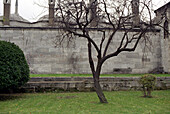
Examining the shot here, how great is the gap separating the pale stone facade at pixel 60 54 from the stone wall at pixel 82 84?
4.16m

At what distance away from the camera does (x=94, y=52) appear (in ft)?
58.2

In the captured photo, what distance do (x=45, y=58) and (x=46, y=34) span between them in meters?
2.17

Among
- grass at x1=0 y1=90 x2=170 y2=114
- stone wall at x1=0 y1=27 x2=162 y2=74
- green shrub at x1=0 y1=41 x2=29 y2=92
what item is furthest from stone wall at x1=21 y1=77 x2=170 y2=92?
Answer: stone wall at x1=0 y1=27 x2=162 y2=74

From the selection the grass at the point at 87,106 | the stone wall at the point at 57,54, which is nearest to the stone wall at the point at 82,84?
the grass at the point at 87,106

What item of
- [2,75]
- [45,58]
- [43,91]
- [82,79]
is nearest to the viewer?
[2,75]

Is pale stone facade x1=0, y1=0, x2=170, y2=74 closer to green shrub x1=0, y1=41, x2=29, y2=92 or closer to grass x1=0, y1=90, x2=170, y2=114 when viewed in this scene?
green shrub x1=0, y1=41, x2=29, y2=92

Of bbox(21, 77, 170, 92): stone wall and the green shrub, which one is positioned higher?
the green shrub

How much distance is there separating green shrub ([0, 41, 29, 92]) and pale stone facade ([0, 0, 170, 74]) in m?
6.81

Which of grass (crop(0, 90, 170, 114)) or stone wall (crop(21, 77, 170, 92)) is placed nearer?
grass (crop(0, 90, 170, 114))

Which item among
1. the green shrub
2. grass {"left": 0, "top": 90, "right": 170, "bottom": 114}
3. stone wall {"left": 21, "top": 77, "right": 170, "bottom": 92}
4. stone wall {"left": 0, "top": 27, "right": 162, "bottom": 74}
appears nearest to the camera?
grass {"left": 0, "top": 90, "right": 170, "bottom": 114}

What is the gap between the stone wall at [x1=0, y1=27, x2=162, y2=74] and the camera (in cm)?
1719

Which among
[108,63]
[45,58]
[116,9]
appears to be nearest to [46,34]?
[45,58]

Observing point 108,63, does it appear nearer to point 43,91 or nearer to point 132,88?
point 132,88

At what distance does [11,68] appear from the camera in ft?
30.9
